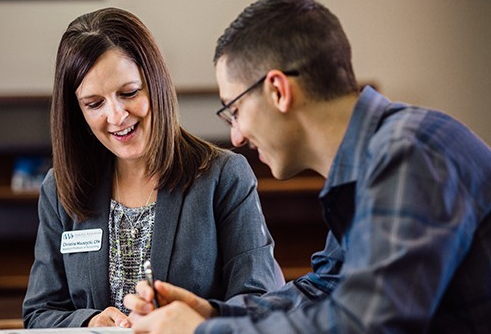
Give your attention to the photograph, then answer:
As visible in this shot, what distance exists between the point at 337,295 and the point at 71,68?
3.74ft

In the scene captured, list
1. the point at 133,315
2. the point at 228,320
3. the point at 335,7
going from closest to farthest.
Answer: the point at 228,320 < the point at 133,315 < the point at 335,7

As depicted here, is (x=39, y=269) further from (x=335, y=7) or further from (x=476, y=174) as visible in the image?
(x=335, y=7)

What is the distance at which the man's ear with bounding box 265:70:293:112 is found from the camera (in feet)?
4.15

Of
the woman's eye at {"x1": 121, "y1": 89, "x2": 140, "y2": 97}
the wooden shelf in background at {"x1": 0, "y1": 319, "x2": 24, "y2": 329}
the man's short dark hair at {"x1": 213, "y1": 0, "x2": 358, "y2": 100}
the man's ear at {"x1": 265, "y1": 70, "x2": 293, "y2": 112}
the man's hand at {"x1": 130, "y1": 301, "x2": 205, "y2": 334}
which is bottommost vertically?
the wooden shelf in background at {"x1": 0, "y1": 319, "x2": 24, "y2": 329}

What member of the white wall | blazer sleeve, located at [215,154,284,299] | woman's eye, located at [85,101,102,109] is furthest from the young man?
the white wall

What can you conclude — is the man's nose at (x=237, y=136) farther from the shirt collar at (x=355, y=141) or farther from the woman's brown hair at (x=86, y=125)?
the woman's brown hair at (x=86, y=125)

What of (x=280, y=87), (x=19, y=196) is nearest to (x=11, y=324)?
(x=19, y=196)

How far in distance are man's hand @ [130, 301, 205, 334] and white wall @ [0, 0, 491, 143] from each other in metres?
3.19

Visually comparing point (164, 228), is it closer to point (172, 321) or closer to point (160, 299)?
point (160, 299)

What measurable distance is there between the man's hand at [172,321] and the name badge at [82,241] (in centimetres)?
78

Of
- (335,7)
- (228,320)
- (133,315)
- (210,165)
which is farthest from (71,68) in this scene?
(335,7)

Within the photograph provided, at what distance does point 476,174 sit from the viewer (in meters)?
1.15

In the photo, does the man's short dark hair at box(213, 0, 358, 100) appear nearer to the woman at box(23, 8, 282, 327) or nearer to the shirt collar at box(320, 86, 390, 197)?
the shirt collar at box(320, 86, 390, 197)

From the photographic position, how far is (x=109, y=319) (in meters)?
1.80
